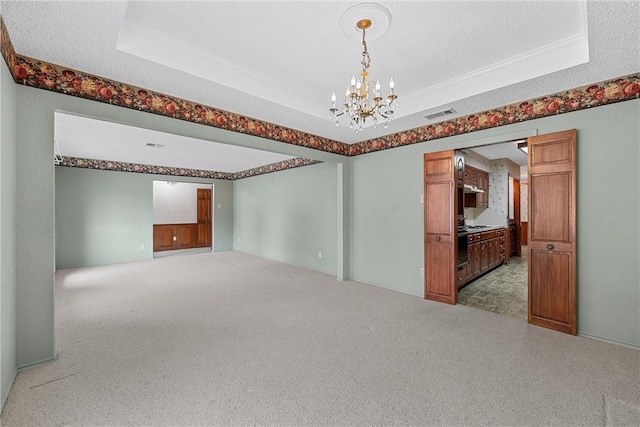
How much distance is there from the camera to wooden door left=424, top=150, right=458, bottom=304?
379 cm

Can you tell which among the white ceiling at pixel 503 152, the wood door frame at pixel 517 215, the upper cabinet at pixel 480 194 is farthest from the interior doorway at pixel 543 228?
the wood door frame at pixel 517 215

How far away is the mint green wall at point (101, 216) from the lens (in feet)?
20.4

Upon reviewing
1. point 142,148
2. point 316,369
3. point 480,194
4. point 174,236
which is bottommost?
point 316,369

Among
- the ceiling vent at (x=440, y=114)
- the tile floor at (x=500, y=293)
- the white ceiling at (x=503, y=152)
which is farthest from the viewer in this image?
the white ceiling at (x=503, y=152)

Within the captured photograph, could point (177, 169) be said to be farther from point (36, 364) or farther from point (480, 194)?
point (480, 194)

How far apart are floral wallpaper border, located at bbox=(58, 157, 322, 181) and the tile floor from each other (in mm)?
3716

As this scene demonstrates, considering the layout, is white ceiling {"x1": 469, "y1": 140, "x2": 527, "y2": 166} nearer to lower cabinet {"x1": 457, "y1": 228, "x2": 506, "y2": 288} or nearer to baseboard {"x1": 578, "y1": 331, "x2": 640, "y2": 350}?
lower cabinet {"x1": 457, "y1": 228, "x2": 506, "y2": 288}

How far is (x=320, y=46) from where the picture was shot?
7.82ft

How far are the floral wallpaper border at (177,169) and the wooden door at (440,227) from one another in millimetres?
2546

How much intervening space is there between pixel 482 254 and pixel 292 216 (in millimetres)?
4135

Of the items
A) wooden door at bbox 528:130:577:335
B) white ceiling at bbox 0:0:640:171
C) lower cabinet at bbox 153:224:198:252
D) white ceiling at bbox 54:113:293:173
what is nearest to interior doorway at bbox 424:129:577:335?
wooden door at bbox 528:130:577:335

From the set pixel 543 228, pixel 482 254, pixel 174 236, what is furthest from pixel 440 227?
pixel 174 236

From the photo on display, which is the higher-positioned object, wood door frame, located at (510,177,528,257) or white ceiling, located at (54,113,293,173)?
white ceiling, located at (54,113,293,173)

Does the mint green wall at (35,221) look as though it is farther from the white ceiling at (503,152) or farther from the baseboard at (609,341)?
the white ceiling at (503,152)
